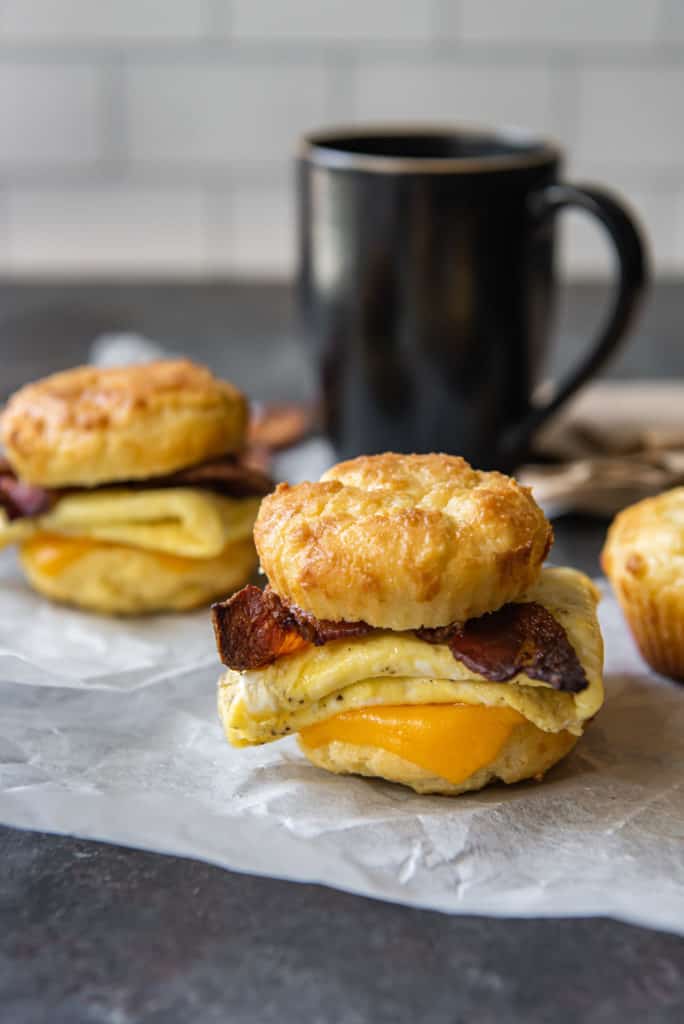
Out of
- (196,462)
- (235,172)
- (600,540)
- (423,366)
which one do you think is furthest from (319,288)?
(235,172)

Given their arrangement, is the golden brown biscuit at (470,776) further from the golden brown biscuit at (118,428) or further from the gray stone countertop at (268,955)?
the golden brown biscuit at (118,428)

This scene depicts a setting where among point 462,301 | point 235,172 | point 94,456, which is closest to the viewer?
point 94,456

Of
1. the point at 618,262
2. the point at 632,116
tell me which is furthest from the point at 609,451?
the point at 632,116

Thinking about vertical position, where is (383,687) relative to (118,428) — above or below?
below

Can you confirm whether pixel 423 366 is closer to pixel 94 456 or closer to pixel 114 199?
pixel 94 456

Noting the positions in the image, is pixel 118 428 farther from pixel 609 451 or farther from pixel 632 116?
pixel 632 116

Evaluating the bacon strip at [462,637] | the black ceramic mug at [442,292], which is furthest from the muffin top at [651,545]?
the black ceramic mug at [442,292]
